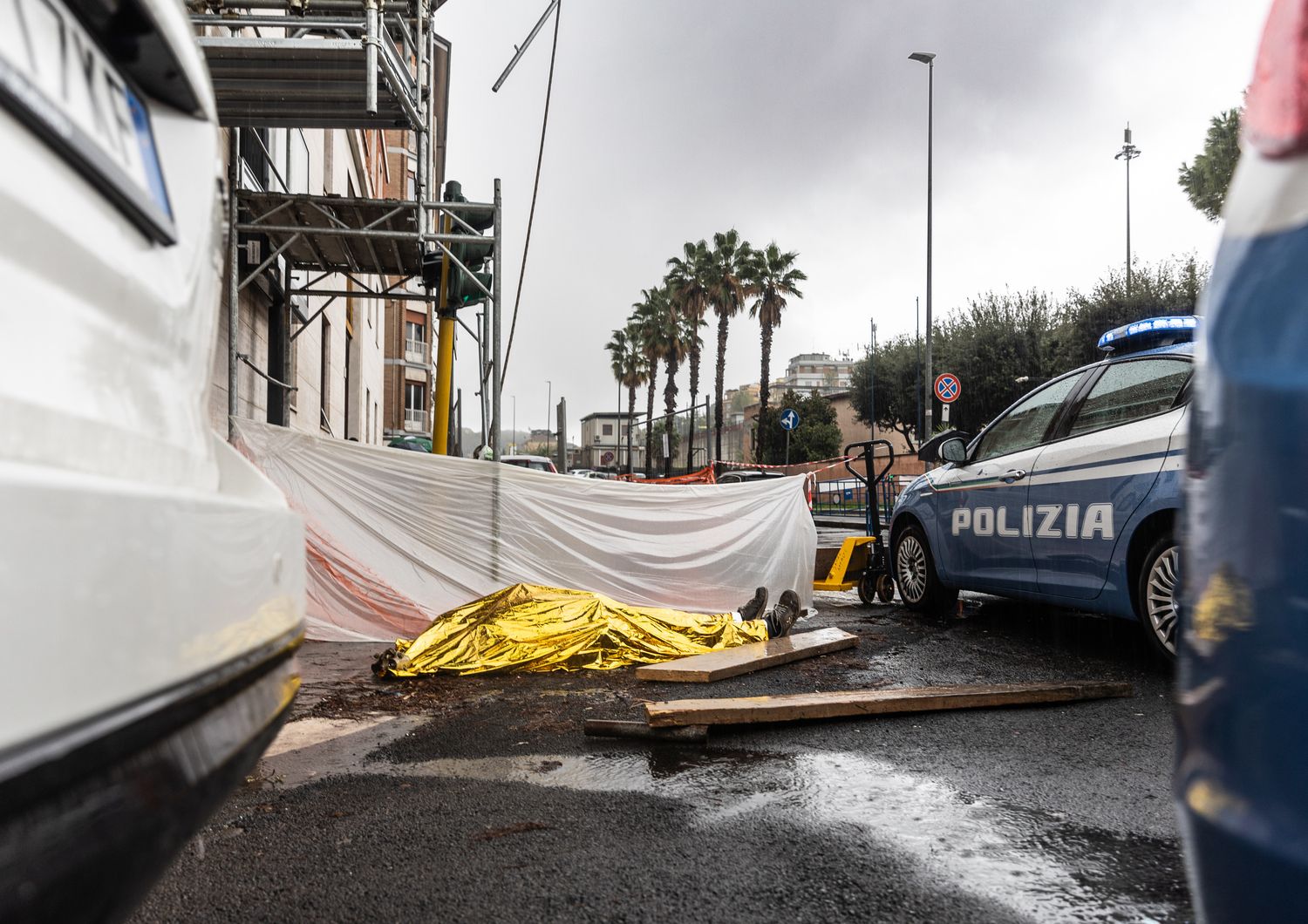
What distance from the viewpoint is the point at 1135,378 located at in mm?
5238

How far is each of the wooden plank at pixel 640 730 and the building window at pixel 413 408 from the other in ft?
144

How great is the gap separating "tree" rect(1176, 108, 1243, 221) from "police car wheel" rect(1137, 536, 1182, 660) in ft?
103

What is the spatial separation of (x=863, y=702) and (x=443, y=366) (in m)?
6.87

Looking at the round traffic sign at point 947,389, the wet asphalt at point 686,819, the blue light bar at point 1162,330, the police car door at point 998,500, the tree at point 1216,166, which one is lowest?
the wet asphalt at point 686,819

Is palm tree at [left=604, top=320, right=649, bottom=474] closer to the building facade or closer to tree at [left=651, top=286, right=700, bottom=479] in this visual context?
tree at [left=651, top=286, right=700, bottom=479]

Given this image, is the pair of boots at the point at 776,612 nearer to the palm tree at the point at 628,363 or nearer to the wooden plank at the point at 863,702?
the wooden plank at the point at 863,702

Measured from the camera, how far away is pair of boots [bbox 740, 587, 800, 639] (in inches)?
256

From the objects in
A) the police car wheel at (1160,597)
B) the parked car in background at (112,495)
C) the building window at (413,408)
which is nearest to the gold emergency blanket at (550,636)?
the police car wheel at (1160,597)

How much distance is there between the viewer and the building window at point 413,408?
47.8 m

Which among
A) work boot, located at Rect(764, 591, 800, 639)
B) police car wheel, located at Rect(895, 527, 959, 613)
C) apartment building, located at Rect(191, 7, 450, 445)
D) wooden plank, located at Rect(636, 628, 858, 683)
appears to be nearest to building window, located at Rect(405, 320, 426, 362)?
apartment building, located at Rect(191, 7, 450, 445)

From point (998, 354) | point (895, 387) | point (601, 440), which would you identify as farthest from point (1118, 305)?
point (601, 440)

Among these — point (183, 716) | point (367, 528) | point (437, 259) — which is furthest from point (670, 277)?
point (183, 716)

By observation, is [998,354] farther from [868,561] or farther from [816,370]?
[816,370]

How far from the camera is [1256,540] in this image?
1.13m
